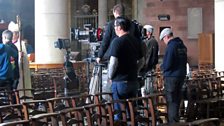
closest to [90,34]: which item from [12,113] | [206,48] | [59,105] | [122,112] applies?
[59,105]

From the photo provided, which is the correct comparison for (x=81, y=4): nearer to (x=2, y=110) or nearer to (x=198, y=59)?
(x=198, y=59)

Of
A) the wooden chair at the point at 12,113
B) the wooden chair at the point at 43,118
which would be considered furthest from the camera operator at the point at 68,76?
the wooden chair at the point at 43,118

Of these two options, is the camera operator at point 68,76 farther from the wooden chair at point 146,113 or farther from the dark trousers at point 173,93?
the wooden chair at point 146,113

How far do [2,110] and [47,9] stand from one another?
901 centimetres

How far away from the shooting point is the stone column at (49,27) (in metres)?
13.5

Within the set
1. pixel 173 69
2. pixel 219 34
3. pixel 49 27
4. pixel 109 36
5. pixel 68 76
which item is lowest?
pixel 68 76

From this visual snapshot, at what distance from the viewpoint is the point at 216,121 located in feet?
13.2

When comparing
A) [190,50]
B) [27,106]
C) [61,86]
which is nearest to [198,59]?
[190,50]

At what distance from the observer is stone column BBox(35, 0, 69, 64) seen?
44.2 feet

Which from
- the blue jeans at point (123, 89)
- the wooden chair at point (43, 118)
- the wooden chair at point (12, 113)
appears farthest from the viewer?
the blue jeans at point (123, 89)

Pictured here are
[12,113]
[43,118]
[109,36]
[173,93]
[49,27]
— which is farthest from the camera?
[49,27]

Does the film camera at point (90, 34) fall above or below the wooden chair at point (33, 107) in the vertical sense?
above

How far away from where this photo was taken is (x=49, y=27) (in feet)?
44.3

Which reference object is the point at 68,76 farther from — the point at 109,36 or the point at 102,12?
the point at 102,12
